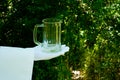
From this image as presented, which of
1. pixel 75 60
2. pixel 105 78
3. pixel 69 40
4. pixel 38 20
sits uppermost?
pixel 38 20

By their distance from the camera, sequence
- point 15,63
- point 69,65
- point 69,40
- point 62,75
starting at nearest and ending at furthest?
point 15,63 < point 62,75 < point 69,40 < point 69,65

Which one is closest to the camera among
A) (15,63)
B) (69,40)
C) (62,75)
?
(15,63)

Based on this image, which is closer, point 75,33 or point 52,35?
point 52,35

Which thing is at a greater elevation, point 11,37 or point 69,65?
point 11,37

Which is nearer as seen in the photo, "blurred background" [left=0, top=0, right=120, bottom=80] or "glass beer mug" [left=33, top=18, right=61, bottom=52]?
"glass beer mug" [left=33, top=18, right=61, bottom=52]

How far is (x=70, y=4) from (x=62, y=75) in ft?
2.15

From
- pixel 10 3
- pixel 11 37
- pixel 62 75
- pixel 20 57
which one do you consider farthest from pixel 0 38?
Result: pixel 20 57

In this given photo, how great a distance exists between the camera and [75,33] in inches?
115

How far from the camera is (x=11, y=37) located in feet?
8.93

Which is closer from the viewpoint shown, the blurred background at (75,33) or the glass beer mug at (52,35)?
the glass beer mug at (52,35)

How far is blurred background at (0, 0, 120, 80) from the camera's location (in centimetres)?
269

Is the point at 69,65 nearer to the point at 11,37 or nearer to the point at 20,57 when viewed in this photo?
the point at 11,37

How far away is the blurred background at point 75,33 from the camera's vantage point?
269cm

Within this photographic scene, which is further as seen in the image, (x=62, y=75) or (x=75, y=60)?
(x=75, y=60)
